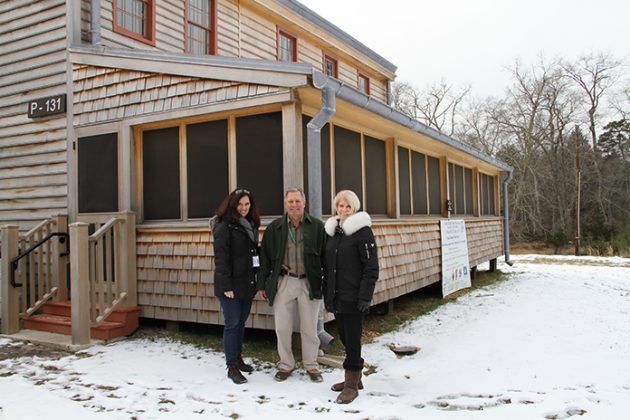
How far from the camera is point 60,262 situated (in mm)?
6707

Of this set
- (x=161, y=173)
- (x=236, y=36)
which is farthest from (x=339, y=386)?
(x=236, y=36)

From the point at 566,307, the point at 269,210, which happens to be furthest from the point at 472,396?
the point at 566,307

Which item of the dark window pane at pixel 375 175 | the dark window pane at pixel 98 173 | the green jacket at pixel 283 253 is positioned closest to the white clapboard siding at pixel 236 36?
the dark window pane at pixel 98 173

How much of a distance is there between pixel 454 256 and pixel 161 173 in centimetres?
576

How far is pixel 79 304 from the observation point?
5.43 m

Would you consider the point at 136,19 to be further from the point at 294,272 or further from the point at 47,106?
the point at 294,272

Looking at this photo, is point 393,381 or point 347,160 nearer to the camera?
point 393,381

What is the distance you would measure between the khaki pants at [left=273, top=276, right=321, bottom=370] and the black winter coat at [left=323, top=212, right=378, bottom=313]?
0.35 meters

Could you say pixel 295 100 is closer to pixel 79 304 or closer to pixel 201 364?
pixel 201 364

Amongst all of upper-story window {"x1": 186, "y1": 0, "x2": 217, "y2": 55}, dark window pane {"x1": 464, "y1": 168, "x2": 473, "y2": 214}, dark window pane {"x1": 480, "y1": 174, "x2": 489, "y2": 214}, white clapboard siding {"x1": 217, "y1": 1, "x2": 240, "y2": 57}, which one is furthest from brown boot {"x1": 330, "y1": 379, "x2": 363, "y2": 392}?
dark window pane {"x1": 480, "y1": 174, "x2": 489, "y2": 214}

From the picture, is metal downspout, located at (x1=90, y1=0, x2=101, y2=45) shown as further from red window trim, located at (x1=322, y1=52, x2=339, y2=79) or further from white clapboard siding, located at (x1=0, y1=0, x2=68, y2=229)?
red window trim, located at (x1=322, y1=52, x2=339, y2=79)

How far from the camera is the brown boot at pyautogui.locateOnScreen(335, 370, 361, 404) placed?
390cm

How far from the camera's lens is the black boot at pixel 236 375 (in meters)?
4.39

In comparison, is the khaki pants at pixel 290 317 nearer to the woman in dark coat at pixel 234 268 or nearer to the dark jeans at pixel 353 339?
the woman in dark coat at pixel 234 268
